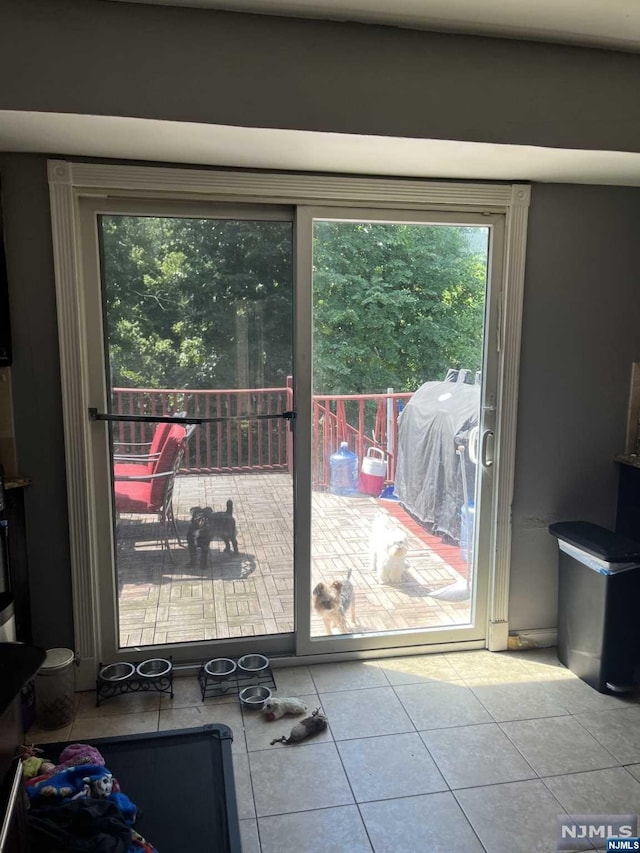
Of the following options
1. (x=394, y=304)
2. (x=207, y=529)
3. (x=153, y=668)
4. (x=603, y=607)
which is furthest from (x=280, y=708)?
(x=394, y=304)

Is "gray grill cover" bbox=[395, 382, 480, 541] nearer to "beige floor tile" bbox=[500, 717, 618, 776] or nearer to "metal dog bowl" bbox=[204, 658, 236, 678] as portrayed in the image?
"beige floor tile" bbox=[500, 717, 618, 776]

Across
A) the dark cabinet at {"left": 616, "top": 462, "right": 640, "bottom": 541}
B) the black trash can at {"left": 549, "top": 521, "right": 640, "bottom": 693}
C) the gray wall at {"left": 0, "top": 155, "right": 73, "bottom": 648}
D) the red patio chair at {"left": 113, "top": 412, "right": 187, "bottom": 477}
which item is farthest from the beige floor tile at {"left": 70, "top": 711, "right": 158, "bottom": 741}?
the dark cabinet at {"left": 616, "top": 462, "right": 640, "bottom": 541}

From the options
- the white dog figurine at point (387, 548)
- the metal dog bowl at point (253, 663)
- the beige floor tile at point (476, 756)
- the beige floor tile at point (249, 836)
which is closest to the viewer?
the beige floor tile at point (249, 836)

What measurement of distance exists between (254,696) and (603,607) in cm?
147

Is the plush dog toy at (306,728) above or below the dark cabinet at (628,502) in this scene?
below

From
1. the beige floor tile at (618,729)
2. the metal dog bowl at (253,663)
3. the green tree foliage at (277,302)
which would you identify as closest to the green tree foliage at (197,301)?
the green tree foliage at (277,302)

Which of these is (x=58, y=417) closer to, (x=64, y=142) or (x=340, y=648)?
(x=64, y=142)

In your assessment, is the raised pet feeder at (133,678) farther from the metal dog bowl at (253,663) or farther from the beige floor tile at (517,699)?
the beige floor tile at (517,699)

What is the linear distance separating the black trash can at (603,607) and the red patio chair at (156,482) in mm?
1717

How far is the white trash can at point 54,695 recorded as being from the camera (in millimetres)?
2312

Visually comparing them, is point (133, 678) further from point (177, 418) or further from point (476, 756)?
point (476, 756)

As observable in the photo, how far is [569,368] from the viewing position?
2.80m

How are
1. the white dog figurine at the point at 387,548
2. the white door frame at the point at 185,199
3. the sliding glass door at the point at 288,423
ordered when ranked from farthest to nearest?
1. the white dog figurine at the point at 387,548
2. the sliding glass door at the point at 288,423
3. the white door frame at the point at 185,199

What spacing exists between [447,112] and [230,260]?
1.01 m
